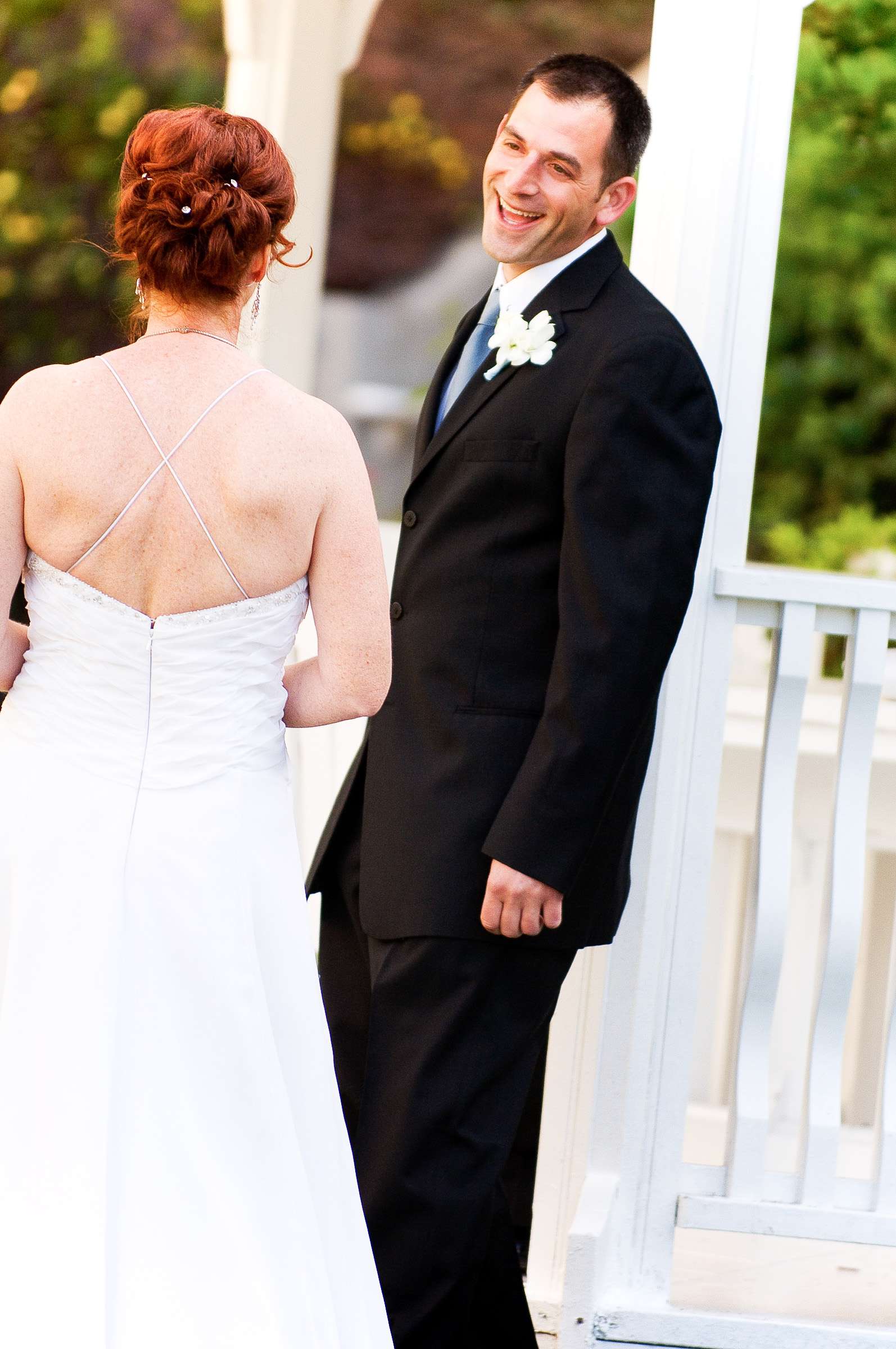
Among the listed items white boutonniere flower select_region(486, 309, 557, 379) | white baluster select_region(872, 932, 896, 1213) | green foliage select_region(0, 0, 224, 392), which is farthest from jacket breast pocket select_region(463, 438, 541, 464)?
green foliage select_region(0, 0, 224, 392)

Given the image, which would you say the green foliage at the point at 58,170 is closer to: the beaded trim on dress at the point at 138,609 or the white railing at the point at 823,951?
the white railing at the point at 823,951

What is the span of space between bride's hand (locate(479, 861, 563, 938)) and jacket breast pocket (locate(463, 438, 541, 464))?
544 millimetres

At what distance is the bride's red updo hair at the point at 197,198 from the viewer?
1713mm

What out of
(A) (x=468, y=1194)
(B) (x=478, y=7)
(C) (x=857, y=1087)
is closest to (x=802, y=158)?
(B) (x=478, y=7)

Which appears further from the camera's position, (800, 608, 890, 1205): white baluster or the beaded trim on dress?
(800, 608, 890, 1205): white baluster

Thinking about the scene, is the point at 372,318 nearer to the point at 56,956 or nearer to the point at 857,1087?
the point at 857,1087

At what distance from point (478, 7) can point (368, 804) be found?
8.81 meters

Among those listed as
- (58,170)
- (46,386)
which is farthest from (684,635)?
(58,170)

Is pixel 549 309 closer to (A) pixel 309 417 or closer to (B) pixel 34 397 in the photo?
(A) pixel 309 417

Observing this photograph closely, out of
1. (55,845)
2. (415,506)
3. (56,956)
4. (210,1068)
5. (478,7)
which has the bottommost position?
(210,1068)

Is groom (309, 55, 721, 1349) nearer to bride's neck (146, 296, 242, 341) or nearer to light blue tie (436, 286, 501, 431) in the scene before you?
light blue tie (436, 286, 501, 431)

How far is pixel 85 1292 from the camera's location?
174 cm

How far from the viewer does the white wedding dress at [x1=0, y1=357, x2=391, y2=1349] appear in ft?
5.78

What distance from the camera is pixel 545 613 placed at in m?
2.16
